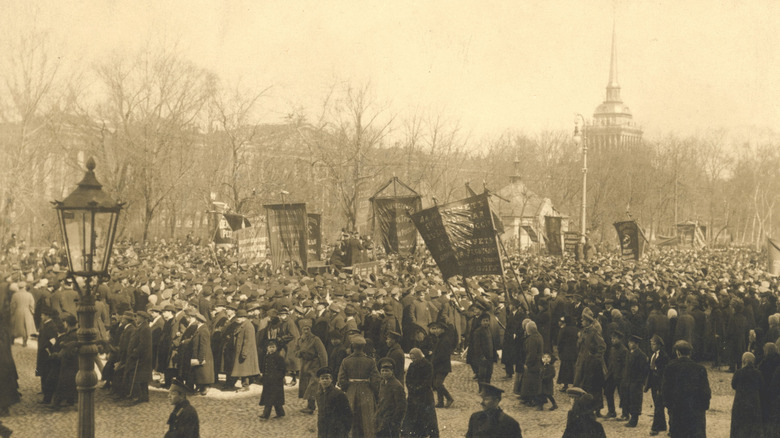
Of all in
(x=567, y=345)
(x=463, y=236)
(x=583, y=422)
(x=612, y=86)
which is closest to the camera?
(x=583, y=422)

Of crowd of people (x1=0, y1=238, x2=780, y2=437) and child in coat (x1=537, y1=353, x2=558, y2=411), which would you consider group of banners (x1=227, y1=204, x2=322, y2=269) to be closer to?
crowd of people (x1=0, y1=238, x2=780, y2=437)

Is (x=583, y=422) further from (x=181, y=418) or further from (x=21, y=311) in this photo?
(x=21, y=311)

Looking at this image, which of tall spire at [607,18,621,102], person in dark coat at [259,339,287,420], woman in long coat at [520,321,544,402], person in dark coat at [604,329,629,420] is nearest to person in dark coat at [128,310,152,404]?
person in dark coat at [259,339,287,420]

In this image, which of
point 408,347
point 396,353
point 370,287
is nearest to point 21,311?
point 370,287

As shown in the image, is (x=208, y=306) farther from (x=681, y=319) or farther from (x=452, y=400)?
(x=681, y=319)

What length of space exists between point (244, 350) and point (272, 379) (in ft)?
6.05

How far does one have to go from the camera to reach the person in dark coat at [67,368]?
12.1 metres

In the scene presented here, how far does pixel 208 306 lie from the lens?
1639cm

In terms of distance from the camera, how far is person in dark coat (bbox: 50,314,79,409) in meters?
12.1

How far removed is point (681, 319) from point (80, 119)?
29.3 metres

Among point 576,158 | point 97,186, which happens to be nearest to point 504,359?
point 97,186

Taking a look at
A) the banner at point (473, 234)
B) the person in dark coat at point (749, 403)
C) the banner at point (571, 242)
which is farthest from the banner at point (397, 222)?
the banner at point (571, 242)

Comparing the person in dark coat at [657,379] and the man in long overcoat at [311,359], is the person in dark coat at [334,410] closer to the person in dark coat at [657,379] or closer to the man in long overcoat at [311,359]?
the man in long overcoat at [311,359]

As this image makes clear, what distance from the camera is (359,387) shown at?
9.91m
